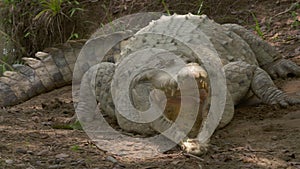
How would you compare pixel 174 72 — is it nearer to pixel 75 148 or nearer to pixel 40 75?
pixel 75 148

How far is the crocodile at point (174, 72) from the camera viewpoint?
317 centimetres

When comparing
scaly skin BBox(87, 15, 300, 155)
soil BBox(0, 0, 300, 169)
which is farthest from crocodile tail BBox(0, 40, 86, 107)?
scaly skin BBox(87, 15, 300, 155)

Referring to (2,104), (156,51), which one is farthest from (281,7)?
(2,104)

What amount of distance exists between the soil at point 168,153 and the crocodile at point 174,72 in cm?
11

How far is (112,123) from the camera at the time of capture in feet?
13.7

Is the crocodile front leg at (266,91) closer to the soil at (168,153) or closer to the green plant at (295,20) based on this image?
the soil at (168,153)

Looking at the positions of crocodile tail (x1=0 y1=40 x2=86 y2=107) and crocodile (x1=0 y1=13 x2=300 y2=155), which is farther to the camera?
crocodile tail (x1=0 y1=40 x2=86 y2=107)

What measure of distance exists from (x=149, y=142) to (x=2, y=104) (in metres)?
2.25

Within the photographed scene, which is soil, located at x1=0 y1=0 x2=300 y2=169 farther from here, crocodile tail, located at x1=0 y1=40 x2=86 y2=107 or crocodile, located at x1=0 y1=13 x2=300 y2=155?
crocodile tail, located at x1=0 y1=40 x2=86 y2=107

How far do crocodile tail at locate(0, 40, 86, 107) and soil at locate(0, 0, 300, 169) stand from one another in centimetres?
40

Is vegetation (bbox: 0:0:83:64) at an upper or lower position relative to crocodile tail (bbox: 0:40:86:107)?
upper

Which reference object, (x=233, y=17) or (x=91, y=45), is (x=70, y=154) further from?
(x=233, y=17)

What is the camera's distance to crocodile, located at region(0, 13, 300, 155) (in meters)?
3.17

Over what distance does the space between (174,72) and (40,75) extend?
98.2 inches
